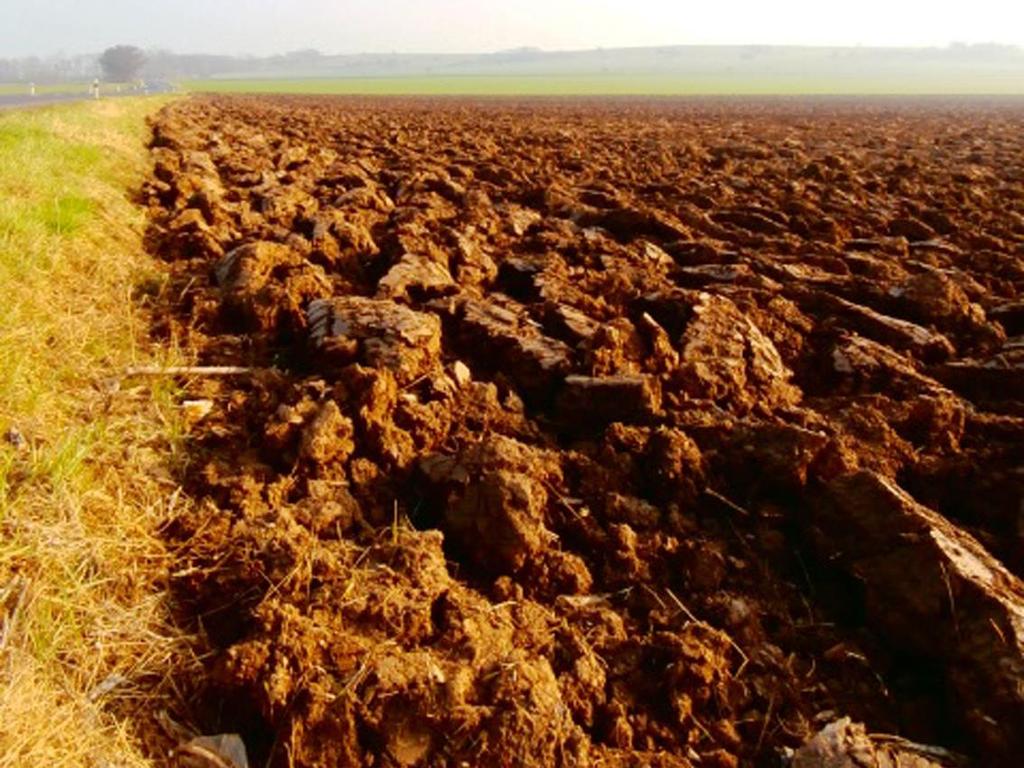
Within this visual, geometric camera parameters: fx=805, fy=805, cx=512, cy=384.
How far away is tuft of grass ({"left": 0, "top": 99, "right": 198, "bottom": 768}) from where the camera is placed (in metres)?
1.83

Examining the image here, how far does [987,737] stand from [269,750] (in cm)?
172

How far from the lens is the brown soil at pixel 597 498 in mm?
1999

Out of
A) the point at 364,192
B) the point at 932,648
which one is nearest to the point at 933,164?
the point at 364,192

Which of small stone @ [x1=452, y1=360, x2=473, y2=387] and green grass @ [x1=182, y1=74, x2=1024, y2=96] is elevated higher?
small stone @ [x1=452, y1=360, x2=473, y2=387]

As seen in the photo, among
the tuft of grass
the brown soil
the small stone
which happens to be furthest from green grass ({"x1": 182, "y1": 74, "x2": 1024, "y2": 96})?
the small stone

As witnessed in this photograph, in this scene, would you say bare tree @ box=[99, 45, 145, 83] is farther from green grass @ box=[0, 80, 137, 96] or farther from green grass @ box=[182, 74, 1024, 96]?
green grass @ box=[0, 80, 137, 96]

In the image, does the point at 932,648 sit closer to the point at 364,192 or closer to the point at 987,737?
the point at 987,737

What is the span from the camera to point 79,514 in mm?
2348

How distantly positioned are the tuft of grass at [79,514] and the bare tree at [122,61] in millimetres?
116900

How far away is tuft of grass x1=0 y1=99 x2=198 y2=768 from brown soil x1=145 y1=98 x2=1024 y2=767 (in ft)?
0.48

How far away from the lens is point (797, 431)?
114 inches

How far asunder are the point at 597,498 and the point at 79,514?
1.63m

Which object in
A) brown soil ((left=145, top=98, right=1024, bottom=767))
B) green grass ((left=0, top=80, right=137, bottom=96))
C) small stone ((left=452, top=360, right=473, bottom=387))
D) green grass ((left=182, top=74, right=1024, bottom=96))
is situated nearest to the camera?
brown soil ((left=145, top=98, right=1024, bottom=767))

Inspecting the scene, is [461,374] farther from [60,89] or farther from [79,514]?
[60,89]
